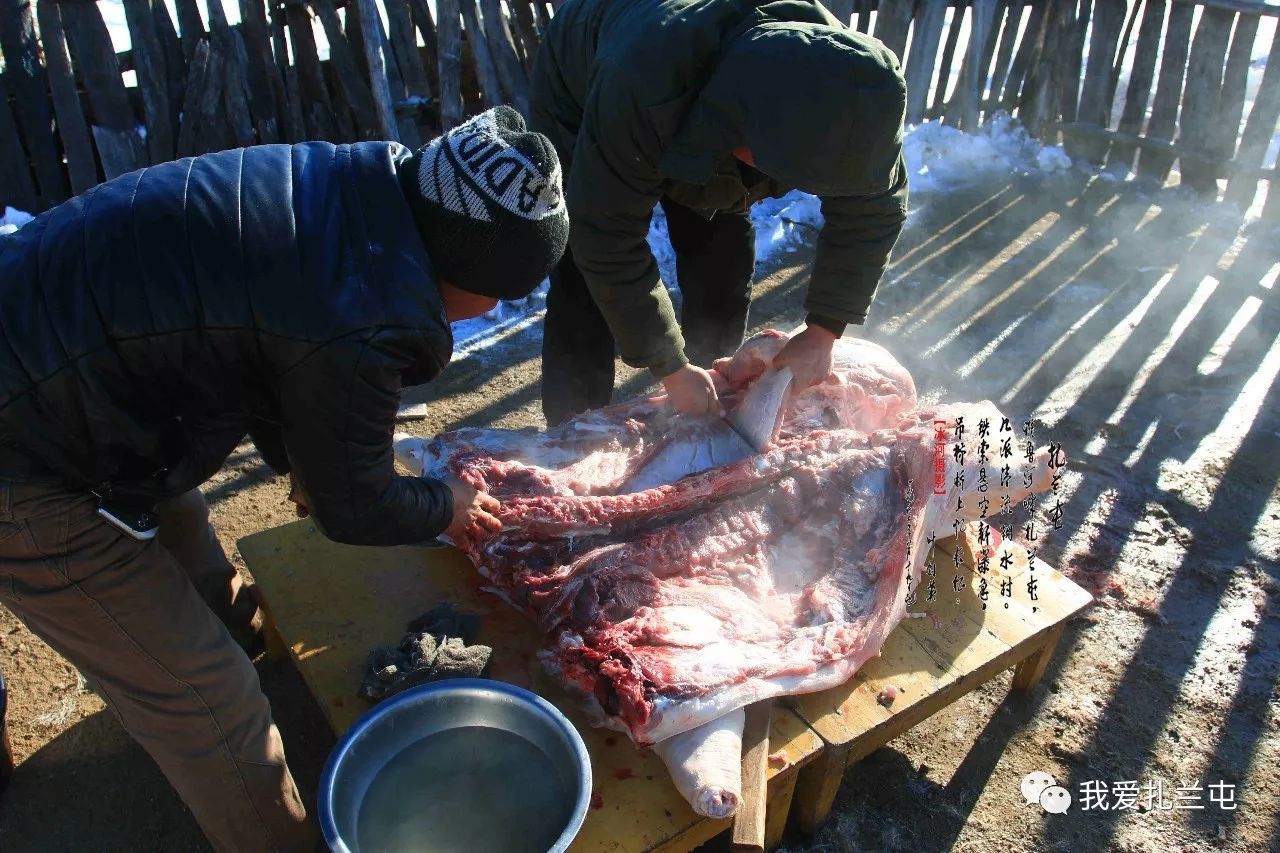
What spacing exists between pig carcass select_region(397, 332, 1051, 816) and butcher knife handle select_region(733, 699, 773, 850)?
0.07 meters

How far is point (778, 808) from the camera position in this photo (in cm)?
262

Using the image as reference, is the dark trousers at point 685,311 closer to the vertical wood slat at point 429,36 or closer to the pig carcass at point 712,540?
the pig carcass at point 712,540

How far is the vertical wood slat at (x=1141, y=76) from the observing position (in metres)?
7.05

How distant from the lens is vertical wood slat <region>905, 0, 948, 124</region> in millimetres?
7234

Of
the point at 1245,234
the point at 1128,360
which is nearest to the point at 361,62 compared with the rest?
the point at 1128,360

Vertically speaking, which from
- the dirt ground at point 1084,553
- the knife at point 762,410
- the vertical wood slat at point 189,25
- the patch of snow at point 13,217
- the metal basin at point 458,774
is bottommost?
the dirt ground at point 1084,553

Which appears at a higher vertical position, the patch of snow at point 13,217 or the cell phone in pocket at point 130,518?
the cell phone in pocket at point 130,518

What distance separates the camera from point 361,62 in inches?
232

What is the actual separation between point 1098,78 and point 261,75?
6.55m

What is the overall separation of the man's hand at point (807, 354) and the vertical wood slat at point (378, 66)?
3.49 meters

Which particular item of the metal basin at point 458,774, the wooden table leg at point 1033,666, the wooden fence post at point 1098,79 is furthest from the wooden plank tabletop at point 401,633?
the wooden fence post at point 1098,79

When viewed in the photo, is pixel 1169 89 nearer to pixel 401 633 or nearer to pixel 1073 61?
pixel 1073 61

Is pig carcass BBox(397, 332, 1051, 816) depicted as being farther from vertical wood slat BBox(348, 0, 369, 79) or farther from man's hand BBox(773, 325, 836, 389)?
vertical wood slat BBox(348, 0, 369, 79)

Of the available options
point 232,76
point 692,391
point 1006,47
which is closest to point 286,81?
point 232,76
